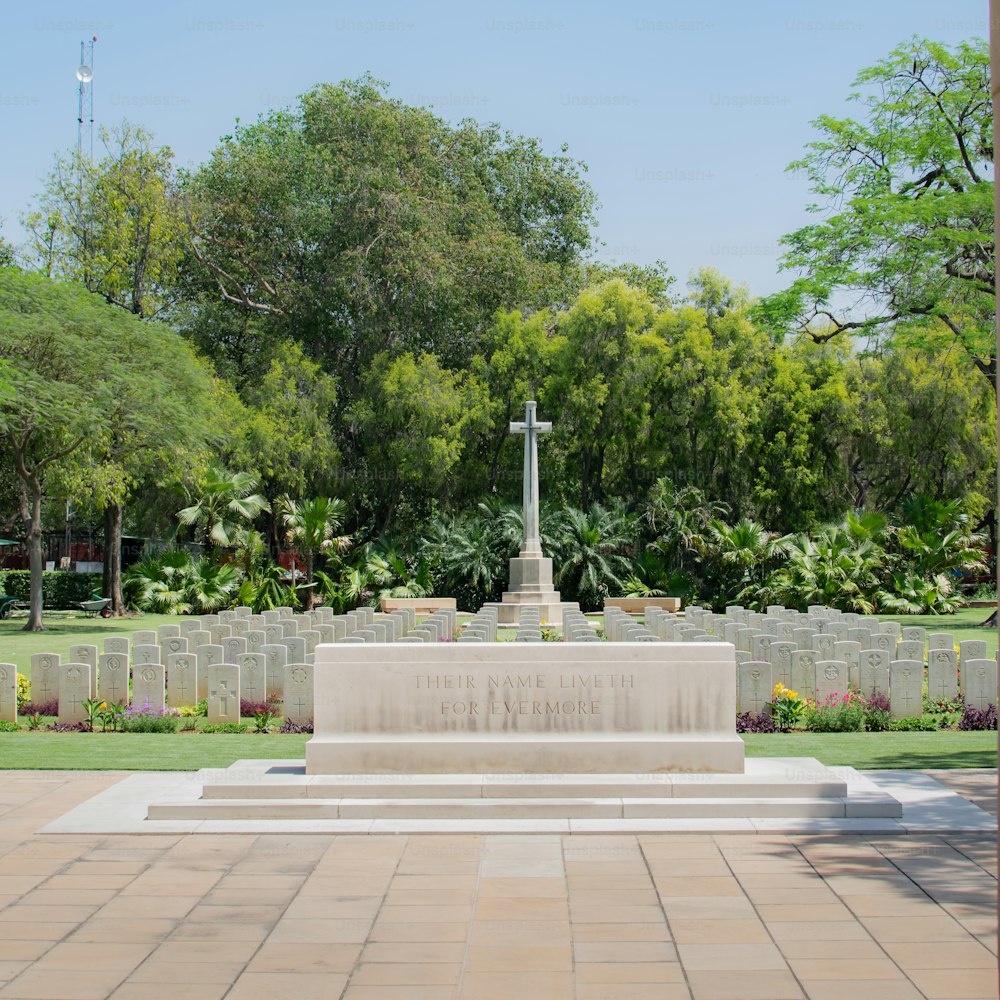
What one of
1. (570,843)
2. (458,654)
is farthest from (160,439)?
(570,843)

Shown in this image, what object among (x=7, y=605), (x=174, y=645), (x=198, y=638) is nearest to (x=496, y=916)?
(x=174, y=645)

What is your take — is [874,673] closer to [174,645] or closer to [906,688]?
[906,688]

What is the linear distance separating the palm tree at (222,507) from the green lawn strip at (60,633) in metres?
3.10

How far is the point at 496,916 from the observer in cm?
677

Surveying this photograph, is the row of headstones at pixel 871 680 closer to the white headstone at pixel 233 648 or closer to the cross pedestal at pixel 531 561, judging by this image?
the white headstone at pixel 233 648

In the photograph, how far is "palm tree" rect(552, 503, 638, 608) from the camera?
36031 millimetres

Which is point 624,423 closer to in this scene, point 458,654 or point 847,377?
point 847,377

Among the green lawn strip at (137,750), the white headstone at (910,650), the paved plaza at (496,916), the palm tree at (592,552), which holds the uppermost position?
the palm tree at (592,552)

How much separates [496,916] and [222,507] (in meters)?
31.2

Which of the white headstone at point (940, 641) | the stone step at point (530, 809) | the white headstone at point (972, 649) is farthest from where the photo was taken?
the white headstone at point (940, 641)

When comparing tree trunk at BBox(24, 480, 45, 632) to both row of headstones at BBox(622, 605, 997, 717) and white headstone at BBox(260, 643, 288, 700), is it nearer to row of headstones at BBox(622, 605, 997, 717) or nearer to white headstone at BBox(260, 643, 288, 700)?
white headstone at BBox(260, 643, 288, 700)

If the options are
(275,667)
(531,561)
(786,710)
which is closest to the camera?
(786,710)

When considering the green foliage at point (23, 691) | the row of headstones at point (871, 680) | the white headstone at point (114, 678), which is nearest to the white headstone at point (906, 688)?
the row of headstones at point (871, 680)

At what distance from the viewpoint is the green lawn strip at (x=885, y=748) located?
11469 mm
